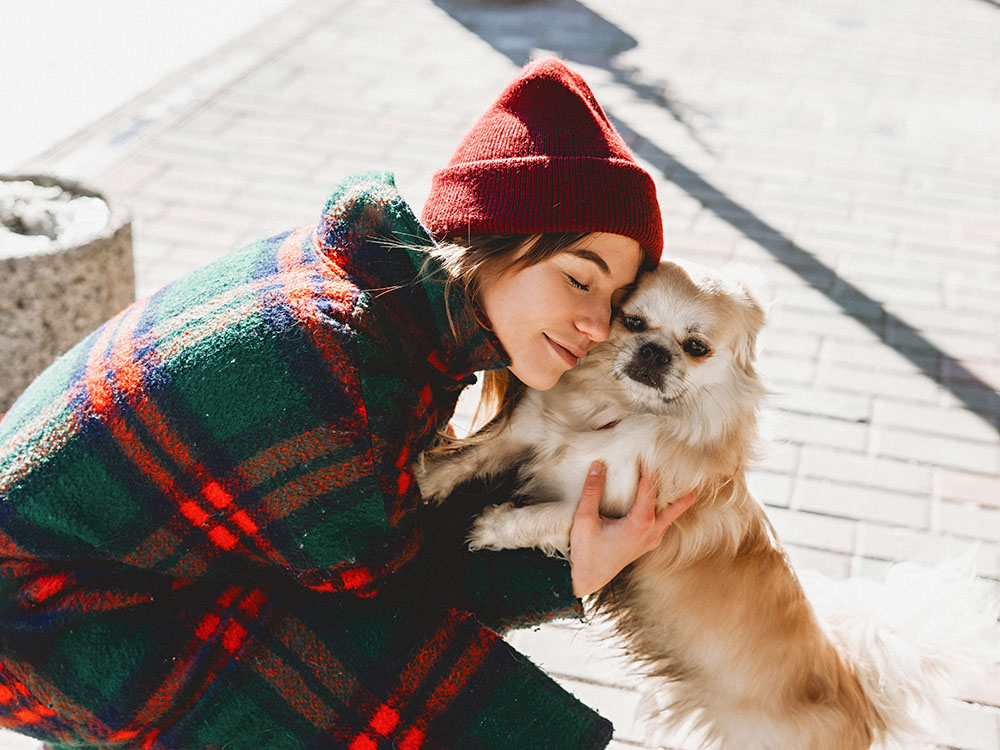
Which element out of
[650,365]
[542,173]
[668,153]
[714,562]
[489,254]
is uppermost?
[542,173]

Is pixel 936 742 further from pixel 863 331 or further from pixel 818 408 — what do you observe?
pixel 863 331

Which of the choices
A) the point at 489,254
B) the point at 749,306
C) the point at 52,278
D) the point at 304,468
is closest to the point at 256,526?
the point at 304,468

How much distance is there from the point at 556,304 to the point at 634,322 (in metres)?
0.32

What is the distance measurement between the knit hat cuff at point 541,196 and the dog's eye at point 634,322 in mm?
290

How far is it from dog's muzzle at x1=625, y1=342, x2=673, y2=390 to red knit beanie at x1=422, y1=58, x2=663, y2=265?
12.0 inches

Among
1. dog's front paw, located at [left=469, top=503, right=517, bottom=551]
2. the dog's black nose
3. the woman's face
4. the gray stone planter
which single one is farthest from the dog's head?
the gray stone planter

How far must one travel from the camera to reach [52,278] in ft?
9.88

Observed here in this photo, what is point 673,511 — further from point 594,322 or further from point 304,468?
point 304,468

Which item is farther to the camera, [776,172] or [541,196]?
[776,172]

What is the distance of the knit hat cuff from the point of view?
181cm

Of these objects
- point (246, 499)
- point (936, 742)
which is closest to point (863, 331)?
point (936, 742)

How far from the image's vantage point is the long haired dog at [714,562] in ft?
7.02

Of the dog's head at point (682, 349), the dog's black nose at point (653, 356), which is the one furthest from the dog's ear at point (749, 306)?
the dog's black nose at point (653, 356)

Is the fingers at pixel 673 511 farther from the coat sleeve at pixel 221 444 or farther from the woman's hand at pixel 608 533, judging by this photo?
the coat sleeve at pixel 221 444
